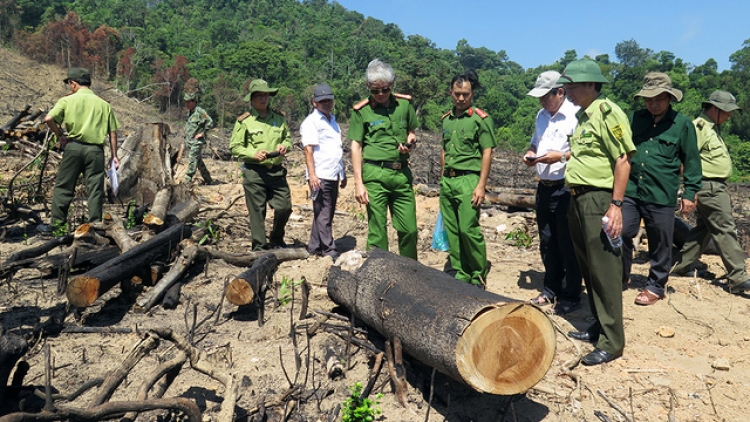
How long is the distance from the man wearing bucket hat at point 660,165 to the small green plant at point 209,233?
13.5ft

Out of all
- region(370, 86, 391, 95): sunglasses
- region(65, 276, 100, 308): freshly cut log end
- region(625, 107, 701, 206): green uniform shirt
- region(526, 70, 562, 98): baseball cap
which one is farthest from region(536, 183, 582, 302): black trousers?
region(65, 276, 100, 308): freshly cut log end

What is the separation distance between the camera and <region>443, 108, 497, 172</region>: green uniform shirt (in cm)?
450

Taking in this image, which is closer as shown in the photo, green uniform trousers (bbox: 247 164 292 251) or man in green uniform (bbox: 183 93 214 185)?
green uniform trousers (bbox: 247 164 292 251)

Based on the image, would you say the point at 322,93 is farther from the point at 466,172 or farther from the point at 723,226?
the point at 723,226

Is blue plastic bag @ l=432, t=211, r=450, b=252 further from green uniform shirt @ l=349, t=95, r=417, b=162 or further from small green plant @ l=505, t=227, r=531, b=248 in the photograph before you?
small green plant @ l=505, t=227, r=531, b=248

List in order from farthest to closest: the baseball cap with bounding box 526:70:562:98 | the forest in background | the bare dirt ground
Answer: the forest in background < the baseball cap with bounding box 526:70:562:98 < the bare dirt ground

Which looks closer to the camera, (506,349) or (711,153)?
(506,349)

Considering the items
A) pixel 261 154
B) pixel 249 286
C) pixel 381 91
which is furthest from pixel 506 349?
pixel 261 154

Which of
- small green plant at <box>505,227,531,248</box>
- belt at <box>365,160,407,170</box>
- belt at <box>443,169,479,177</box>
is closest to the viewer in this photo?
belt at <box>443,169,479,177</box>

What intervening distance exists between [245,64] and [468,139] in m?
49.0

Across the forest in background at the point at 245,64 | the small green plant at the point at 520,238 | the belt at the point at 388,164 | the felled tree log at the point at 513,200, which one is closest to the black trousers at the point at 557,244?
the belt at the point at 388,164

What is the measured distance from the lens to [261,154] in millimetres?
5391

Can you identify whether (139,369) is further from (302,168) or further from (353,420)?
(302,168)

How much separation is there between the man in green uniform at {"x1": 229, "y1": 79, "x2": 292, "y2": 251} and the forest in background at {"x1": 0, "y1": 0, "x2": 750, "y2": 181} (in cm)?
354
